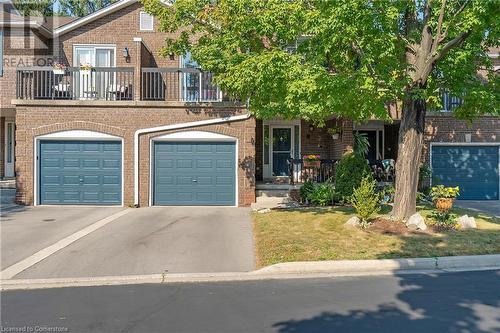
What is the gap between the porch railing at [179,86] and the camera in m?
15.4

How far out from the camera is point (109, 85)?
1548cm

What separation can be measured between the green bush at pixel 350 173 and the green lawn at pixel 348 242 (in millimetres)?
2886

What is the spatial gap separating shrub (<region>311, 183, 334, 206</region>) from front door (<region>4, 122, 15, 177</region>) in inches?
598

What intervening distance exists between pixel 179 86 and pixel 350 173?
23.5 ft

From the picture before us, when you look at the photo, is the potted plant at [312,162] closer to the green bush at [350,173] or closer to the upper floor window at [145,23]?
the green bush at [350,173]

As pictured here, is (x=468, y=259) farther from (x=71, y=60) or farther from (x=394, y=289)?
(x=71, y=60)

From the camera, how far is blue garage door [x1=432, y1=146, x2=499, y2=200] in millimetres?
16984

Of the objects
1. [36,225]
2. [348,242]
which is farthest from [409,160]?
[36,225]

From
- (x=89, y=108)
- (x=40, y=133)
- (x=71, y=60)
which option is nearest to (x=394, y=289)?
(x=89, y=108)

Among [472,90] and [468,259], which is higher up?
[472,90]

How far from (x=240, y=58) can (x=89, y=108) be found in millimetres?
6874

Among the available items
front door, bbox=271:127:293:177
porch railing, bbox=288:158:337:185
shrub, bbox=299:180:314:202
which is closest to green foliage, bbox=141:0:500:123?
shrub, bbox=299:180:314:202

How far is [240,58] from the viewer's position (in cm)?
1108

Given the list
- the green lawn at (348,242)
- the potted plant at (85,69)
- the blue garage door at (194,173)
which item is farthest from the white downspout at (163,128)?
the green lawn at (348,242)
